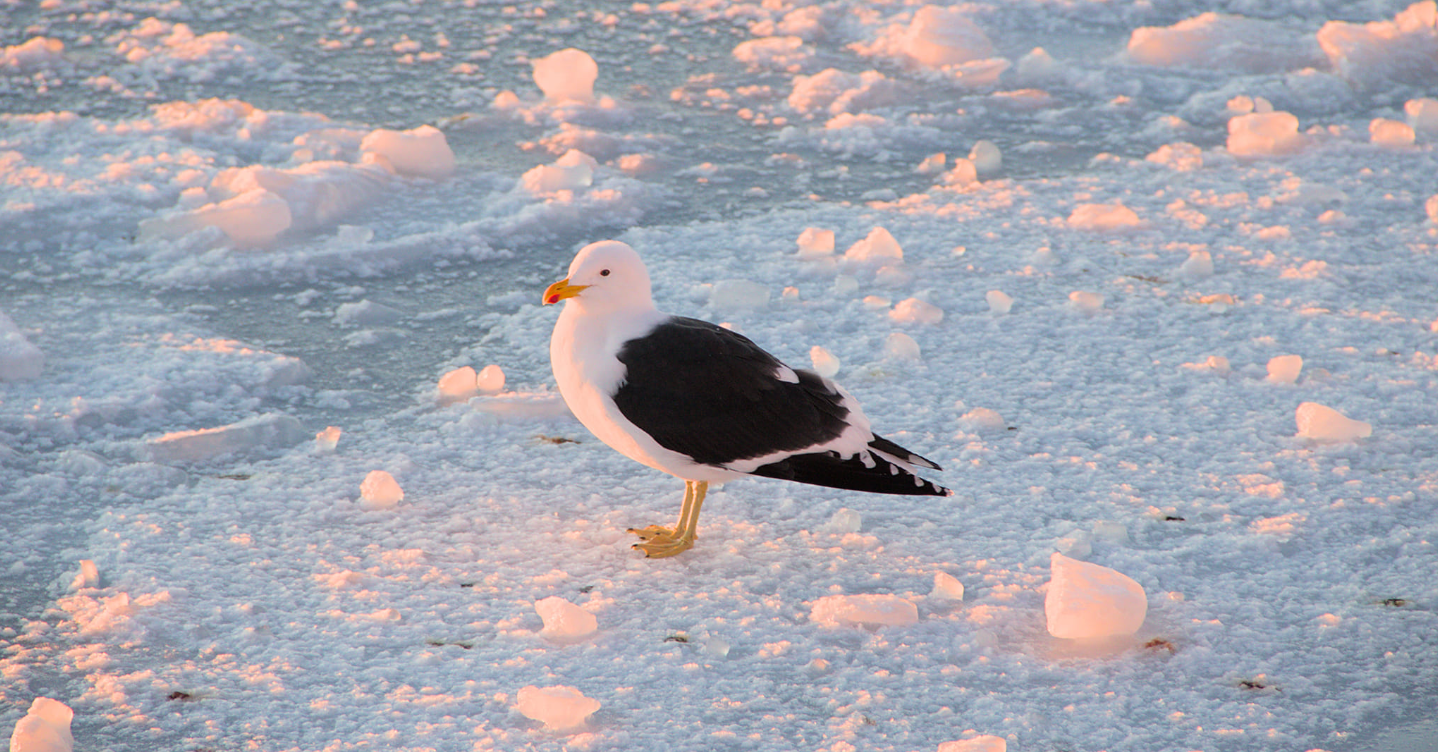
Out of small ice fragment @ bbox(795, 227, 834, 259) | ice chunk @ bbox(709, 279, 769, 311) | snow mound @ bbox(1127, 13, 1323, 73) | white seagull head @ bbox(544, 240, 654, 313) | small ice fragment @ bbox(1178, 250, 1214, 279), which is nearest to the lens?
white seagull head @ bbox(544, 240, 654, 313)

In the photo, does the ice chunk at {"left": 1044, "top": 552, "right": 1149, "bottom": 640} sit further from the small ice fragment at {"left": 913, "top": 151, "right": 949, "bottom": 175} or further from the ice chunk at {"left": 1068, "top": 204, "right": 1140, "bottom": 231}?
the small ice fragment at {"left": 913, "top": 151, "right": 949, "bottom": 175}

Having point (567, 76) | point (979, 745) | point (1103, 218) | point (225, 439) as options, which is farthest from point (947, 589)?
point (567, 76)

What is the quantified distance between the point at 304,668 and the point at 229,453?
911 millimetres

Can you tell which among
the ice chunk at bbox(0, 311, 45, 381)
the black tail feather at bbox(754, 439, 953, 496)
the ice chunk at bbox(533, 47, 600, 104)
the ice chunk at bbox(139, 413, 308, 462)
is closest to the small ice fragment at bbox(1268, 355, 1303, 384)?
the black tail feather at bbox(754, 439, 953, 496)

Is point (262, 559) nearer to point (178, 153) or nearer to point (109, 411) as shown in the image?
point (109, 411)

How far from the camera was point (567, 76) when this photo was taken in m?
5.22

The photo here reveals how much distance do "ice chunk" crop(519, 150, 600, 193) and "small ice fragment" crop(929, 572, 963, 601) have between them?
2407 mm

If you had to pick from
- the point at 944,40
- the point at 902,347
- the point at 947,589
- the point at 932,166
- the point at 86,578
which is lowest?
the point at 86,578

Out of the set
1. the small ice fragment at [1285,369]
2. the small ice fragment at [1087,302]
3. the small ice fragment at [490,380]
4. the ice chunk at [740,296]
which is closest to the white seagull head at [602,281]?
the small ice fragment at [490,380]

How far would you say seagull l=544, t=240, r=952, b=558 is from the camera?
2.59m

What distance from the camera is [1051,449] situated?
308 centimetres

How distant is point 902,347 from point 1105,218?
121 cm

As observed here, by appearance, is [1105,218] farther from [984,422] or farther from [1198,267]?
[984,422]

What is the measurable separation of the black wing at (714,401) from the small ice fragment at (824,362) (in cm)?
71
